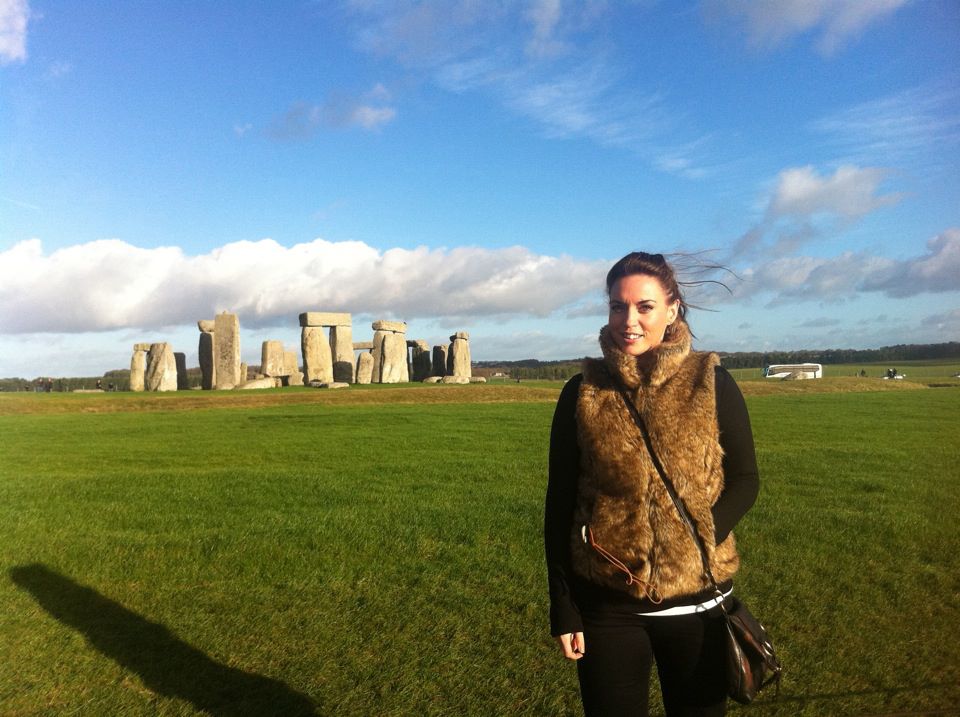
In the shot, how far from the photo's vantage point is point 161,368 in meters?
34.9

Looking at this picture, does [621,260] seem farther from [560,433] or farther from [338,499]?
[338,499]

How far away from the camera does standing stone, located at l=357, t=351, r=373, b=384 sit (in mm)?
39469

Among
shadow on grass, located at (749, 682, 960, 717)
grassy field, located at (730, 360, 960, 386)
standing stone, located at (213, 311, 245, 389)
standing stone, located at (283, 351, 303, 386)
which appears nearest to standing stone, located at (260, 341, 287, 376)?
standing stone, located at (283, 351, 303, 386)

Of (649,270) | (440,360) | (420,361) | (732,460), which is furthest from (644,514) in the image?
(420,361)

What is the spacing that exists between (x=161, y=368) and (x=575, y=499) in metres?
35.1

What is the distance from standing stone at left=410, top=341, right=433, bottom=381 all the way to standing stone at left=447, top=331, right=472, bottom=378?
3348 mm

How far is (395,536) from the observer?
768 centimetres

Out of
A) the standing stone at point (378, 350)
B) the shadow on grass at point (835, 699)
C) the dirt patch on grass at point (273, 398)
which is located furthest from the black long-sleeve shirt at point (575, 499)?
the standing stone at point (378, 350)

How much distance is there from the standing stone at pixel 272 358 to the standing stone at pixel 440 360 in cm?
880

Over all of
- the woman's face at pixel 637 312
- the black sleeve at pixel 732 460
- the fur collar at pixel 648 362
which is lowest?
the black sleeve at pixel 732 460

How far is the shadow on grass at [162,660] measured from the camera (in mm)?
4441

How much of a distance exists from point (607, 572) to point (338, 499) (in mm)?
7187

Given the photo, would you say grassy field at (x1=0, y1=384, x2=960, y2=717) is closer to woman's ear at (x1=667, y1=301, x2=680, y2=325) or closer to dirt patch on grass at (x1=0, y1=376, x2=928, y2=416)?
woman's ear at (x1=667, y1=301, x2=680, y2=325)

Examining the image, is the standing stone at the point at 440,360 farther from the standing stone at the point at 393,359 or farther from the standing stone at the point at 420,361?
the standing stone at the point at 393,359
